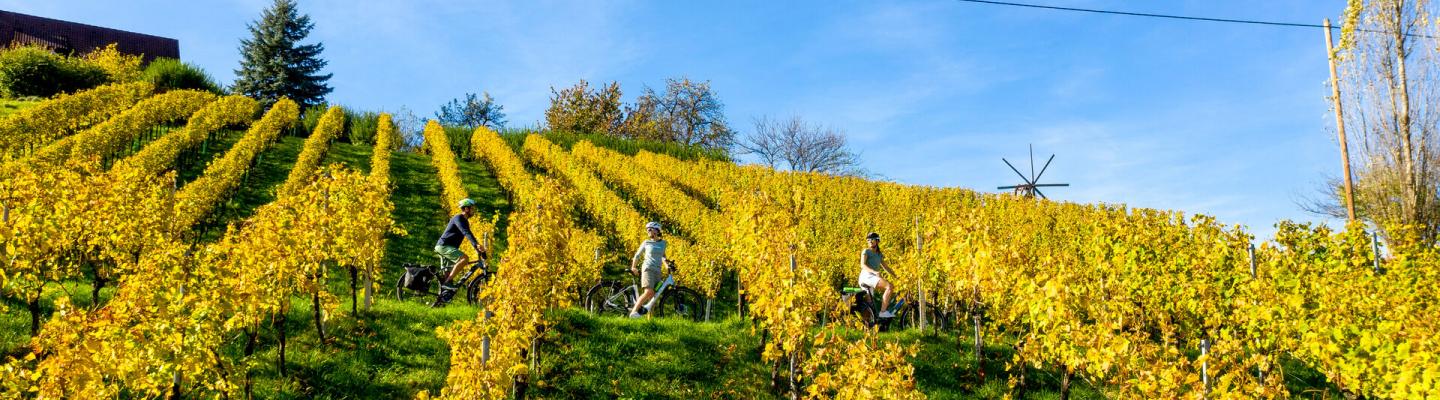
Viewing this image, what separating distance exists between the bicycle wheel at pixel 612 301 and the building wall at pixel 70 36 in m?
47.4

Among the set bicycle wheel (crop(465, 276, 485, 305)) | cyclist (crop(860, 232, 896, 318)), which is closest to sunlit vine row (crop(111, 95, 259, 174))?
bicycle wheel (crop(465, 276, 485, 305))

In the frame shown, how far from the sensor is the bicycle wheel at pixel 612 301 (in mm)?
10469

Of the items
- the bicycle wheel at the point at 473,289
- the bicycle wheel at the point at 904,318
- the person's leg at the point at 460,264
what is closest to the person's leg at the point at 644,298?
the bicycle wheel at the point at 473,289

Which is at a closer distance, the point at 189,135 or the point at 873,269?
the point at 873,269

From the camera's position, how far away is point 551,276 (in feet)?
25.2

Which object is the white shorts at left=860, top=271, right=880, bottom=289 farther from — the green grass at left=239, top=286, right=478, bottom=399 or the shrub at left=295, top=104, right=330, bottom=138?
the shrub at left=295, top=104, right=330, bottom=138

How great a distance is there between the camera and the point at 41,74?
1292 inches

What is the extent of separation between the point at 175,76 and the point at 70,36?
1687 cm

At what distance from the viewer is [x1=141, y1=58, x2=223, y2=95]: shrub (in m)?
36.8

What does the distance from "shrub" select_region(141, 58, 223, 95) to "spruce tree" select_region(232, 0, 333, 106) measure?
2.87 metres

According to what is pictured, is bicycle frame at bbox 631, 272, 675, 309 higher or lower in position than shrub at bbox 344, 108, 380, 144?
lower

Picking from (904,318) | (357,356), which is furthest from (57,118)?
(904,318)

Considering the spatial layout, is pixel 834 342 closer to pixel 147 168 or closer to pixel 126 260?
pixel 126 260

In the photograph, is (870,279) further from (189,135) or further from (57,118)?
(57,118)
